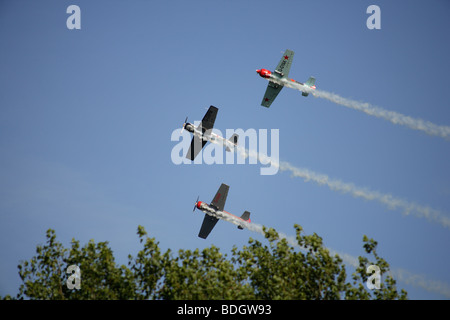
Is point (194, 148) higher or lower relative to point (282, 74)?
lower

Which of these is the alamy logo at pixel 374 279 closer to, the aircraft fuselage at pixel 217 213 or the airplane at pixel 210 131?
the aircraft fuselage at pixel 217 213

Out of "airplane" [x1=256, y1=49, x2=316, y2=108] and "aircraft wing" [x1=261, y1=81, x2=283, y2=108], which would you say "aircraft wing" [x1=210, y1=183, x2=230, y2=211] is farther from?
"airplane" [x1=256, y1=49, x2=316, y2=108]

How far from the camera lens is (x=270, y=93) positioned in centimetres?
7212

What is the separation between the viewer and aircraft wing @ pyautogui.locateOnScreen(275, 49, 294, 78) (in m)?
65.8

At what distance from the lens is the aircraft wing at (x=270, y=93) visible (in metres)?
69.6

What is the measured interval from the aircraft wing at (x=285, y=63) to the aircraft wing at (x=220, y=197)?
751 inches

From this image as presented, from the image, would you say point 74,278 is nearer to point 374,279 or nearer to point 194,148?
point 374,279

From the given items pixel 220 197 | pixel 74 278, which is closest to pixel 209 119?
pixel 220 197

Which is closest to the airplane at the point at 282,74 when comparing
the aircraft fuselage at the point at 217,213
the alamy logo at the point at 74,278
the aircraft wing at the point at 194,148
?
the aircraft wing at the point at 194,148

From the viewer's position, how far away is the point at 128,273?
38125 mm

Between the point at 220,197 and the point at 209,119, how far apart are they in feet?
39.6

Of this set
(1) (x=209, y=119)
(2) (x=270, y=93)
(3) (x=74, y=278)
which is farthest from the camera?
(2) (x=270, y=93)

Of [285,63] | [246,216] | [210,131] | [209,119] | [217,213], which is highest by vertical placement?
[285,63]
